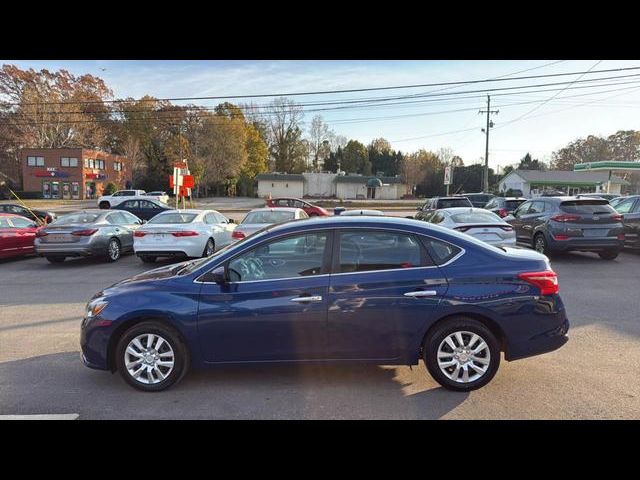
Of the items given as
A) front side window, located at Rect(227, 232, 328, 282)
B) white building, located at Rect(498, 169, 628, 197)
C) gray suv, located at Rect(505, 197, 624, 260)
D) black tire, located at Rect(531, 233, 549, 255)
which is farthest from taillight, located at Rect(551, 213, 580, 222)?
white building, located at Rect(498, 169, 628, 197)

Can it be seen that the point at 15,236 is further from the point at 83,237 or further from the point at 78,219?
the point at 83,237

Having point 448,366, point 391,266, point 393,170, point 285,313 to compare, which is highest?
point 393,170

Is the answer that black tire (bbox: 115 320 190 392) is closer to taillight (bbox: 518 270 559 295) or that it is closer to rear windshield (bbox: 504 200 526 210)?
taillight (bbox: 518 270 559 295)

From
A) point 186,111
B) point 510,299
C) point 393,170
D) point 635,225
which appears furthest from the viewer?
point 393,170

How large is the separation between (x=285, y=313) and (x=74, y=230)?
375 inches

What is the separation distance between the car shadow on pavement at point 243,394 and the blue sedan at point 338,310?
0.76 ft

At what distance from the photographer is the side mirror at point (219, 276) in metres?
3.93

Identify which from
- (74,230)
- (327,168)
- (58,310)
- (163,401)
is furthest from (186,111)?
(163,401)

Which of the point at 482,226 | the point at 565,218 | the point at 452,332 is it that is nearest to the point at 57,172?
the point at 482,226

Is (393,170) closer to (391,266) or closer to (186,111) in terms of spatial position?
(186,111)

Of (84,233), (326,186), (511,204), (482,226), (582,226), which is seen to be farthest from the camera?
(326,186)

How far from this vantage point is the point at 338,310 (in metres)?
3.86

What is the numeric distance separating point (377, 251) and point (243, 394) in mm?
1842

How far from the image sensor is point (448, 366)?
3955 mm
